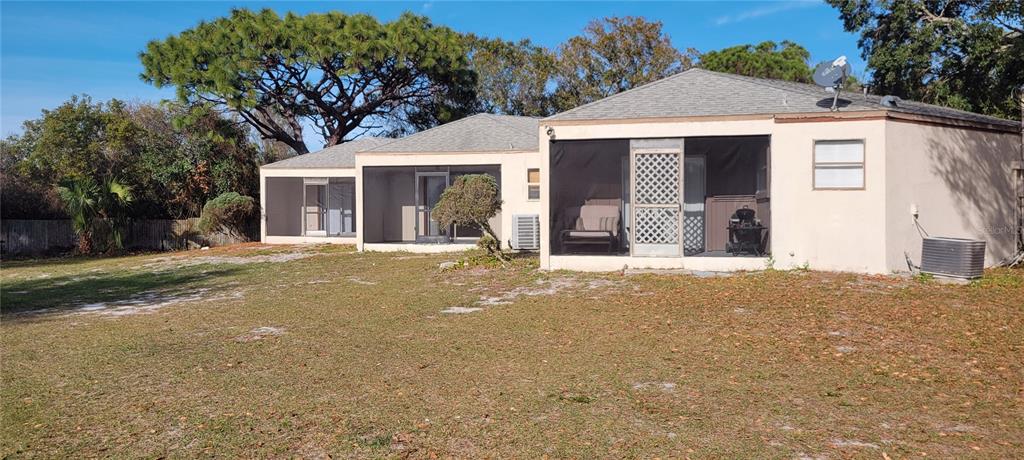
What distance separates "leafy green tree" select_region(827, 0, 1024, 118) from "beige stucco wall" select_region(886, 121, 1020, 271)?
9.10 meters

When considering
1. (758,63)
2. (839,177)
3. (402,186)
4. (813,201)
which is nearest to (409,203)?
(402,186)

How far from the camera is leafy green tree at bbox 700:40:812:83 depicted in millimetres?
42844

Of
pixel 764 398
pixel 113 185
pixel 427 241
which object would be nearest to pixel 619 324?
pixel 764 398

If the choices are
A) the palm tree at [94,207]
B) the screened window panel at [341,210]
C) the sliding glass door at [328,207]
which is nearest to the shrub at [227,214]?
the sliding glass door at [328,207]

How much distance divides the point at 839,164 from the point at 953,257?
7.86ft

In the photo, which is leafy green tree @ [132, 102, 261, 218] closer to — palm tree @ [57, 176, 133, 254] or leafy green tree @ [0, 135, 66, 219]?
palm tree @ [57, 176, 133, 254]

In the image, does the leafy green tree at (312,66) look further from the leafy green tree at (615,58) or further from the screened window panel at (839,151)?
the screened window panel at (839,151)

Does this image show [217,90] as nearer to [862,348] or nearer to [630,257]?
[630,257]

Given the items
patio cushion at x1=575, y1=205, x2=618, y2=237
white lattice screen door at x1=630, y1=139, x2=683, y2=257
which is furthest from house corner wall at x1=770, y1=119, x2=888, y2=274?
patio cushion at x1=575, y1=205, x2=618, y2=237

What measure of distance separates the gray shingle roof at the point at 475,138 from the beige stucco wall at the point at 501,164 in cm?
18

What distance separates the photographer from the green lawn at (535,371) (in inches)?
206

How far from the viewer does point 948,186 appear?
1391 cm

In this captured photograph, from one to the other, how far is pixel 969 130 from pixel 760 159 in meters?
3.92

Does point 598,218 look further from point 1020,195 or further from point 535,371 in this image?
point 535,371
